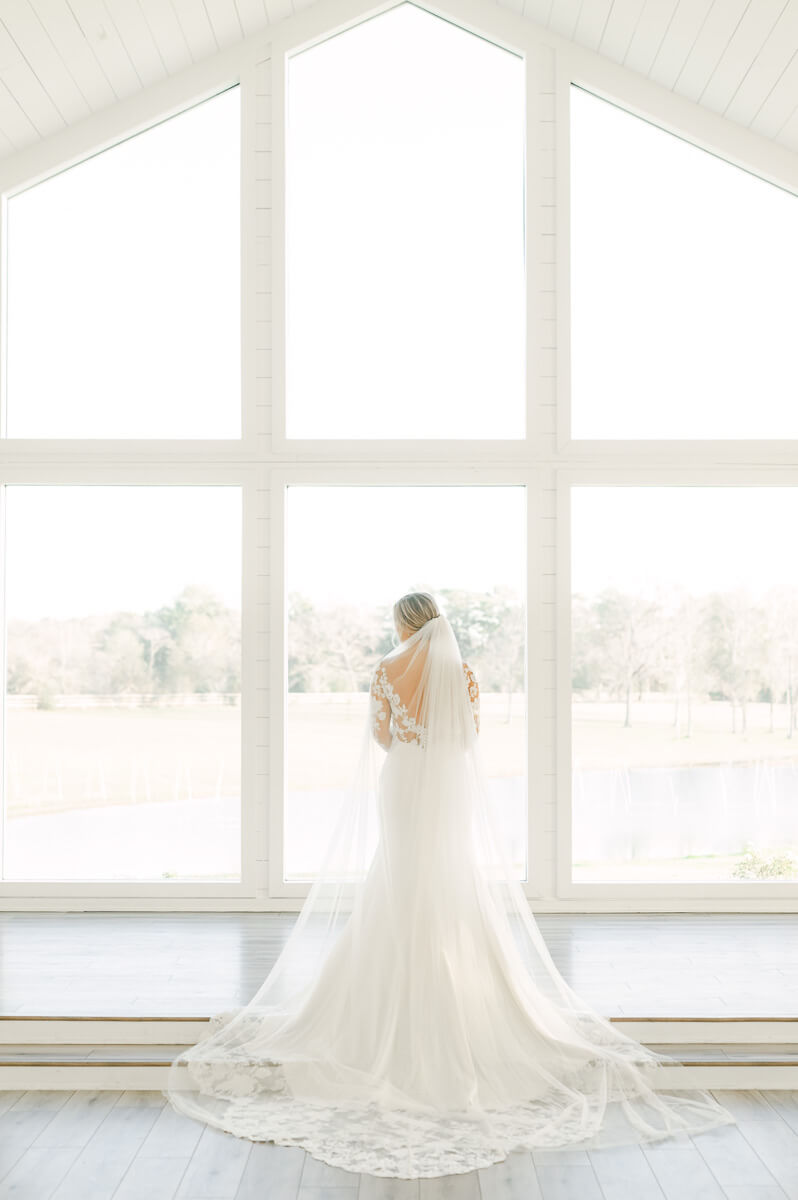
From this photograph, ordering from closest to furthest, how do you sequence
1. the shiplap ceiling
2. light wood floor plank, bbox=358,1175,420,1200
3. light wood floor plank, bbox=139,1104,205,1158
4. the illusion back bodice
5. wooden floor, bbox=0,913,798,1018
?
light wood floor plank, bbox=358,1175,420,1200 → light wood floor plank, bbox=139,1104,205,1158 → the illusion back bodice → wooden floor, bbox=0,913,798,1018 → the shiplap ceiling

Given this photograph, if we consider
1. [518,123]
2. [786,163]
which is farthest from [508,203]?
[786,163]

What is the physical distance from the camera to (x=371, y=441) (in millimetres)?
5367

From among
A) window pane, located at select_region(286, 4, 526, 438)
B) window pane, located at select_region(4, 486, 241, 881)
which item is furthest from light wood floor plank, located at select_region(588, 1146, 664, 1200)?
window pane, located at select_region(286, 4, 526, 438)

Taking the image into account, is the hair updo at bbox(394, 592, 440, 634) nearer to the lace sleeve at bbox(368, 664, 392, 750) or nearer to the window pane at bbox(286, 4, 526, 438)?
the lace sleeve at bbox(368, 664, 392, 750)

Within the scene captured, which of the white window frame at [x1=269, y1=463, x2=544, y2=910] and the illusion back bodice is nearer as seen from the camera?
the illusion back bodice

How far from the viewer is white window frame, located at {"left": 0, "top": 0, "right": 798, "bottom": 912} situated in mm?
5359

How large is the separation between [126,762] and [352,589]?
4.80ft

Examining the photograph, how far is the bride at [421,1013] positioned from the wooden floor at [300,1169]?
0.17ft

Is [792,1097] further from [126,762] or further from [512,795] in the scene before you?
[126,762]

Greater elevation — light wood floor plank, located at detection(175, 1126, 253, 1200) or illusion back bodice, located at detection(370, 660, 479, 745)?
illusion back bodice, located at detection(370, 660, 479, 745)

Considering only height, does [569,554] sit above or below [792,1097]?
above

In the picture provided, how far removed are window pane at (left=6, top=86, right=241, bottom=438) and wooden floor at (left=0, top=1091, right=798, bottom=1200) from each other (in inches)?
131

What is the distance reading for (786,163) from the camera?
17.7ft

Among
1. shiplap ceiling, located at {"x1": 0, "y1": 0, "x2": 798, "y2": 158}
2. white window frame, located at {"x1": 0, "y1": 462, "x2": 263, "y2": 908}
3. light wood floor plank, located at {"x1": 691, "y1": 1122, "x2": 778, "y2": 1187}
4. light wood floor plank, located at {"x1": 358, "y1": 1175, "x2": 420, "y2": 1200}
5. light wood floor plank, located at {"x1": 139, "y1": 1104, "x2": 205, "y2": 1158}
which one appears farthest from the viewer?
white window frame, located at {"x1": 0, "y1": 462, "x2": 263, "y2": 908}
